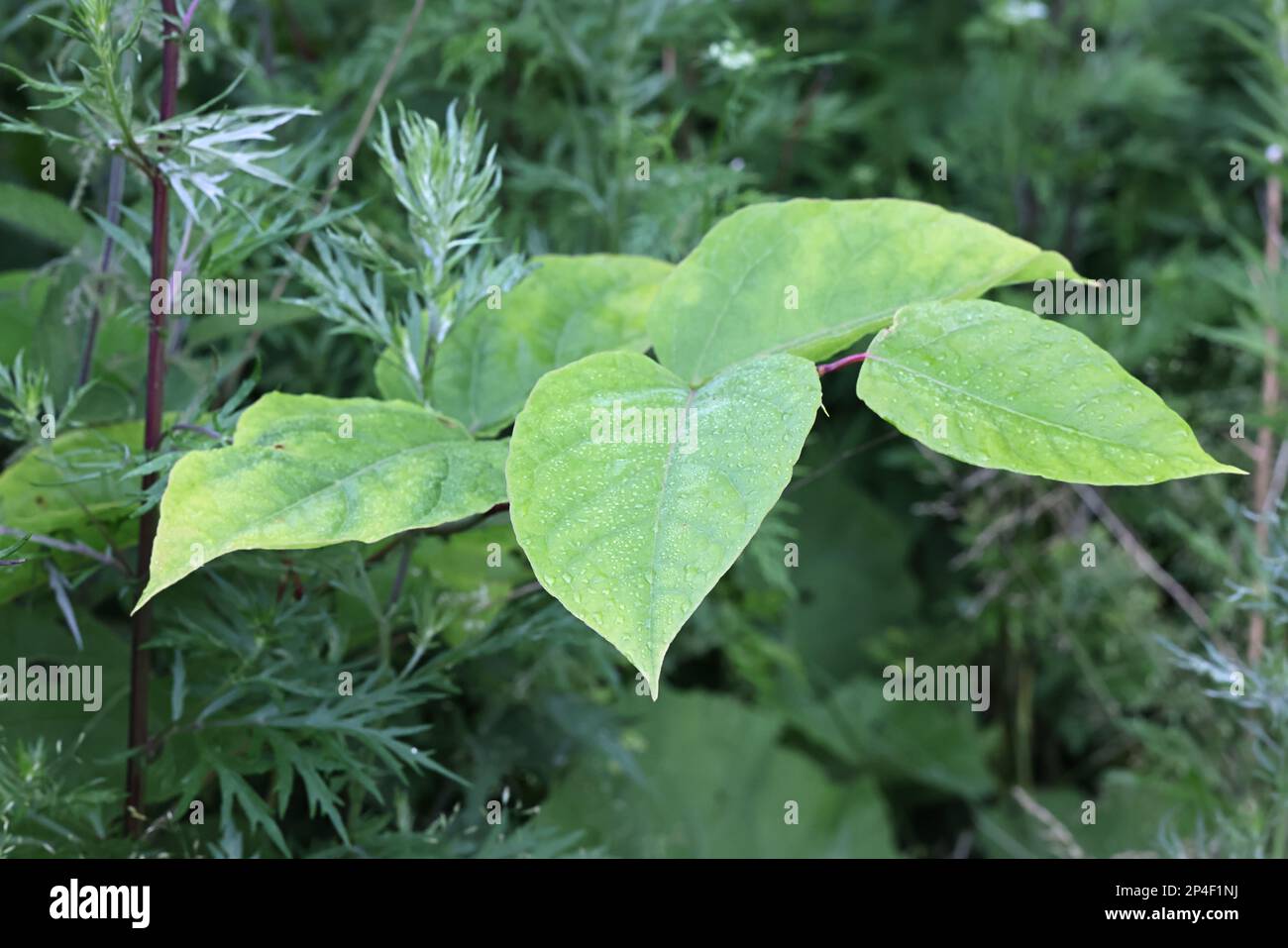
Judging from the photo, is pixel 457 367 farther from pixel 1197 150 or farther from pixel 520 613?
pixel 1197 150

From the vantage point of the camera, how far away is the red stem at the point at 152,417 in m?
0.74

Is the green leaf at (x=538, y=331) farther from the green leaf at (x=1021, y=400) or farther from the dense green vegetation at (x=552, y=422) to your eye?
the green leaf at (x=1021, y=400)

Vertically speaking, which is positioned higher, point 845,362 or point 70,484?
point 845,362

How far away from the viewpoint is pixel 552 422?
614 mm

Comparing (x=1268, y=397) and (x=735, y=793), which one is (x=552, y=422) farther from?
(x=1268, y=397)

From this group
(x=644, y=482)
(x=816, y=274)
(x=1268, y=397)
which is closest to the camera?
(x=644, y=482)

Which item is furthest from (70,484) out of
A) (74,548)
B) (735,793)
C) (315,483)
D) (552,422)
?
(735,793)

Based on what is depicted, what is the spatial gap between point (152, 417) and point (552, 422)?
306mm

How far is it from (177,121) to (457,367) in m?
0.23

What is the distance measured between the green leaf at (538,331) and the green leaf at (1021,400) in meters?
0.22

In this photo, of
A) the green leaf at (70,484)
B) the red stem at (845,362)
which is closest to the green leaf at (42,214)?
the green leaf at (70,484)

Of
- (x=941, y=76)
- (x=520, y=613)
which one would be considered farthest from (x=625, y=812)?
(x=941, y=76)

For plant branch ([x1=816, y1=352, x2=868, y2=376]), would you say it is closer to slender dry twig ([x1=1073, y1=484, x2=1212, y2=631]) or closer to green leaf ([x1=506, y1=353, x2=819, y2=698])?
green leaf ([x1=506, y1=353, x2=819, y2=698])
